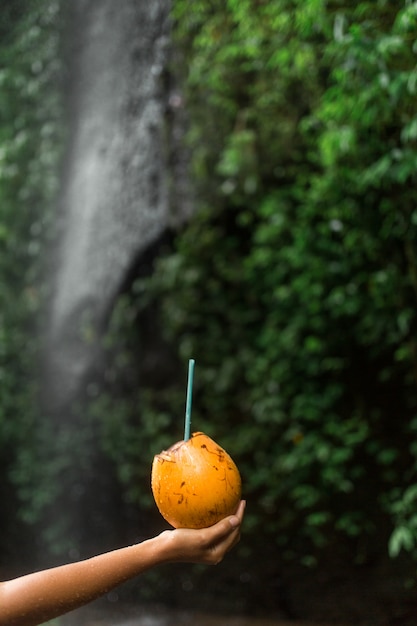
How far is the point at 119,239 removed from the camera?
18.8 ft

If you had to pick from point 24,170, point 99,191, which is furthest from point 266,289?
point 24,170

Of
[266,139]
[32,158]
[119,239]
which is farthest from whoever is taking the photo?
[32,158]

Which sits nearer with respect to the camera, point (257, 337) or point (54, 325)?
point (257, 337)

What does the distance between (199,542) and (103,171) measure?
4.80 m

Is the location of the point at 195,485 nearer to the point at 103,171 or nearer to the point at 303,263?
the point at 303,263

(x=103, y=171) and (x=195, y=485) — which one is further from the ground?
(x=103, y=171)

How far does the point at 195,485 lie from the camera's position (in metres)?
1.54

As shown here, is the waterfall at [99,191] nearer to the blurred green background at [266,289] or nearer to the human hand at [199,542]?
the blurred green background at [266,289]

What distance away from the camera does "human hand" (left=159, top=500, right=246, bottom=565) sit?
153cm

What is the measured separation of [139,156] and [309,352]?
241cm

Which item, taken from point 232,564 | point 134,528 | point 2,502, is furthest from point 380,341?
point 2,502

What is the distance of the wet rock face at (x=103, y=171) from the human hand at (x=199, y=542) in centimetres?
402

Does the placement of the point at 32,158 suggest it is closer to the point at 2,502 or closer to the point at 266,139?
the point at 266,139

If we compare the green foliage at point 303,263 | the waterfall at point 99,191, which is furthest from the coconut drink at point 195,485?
the waterfall at point 99,191
